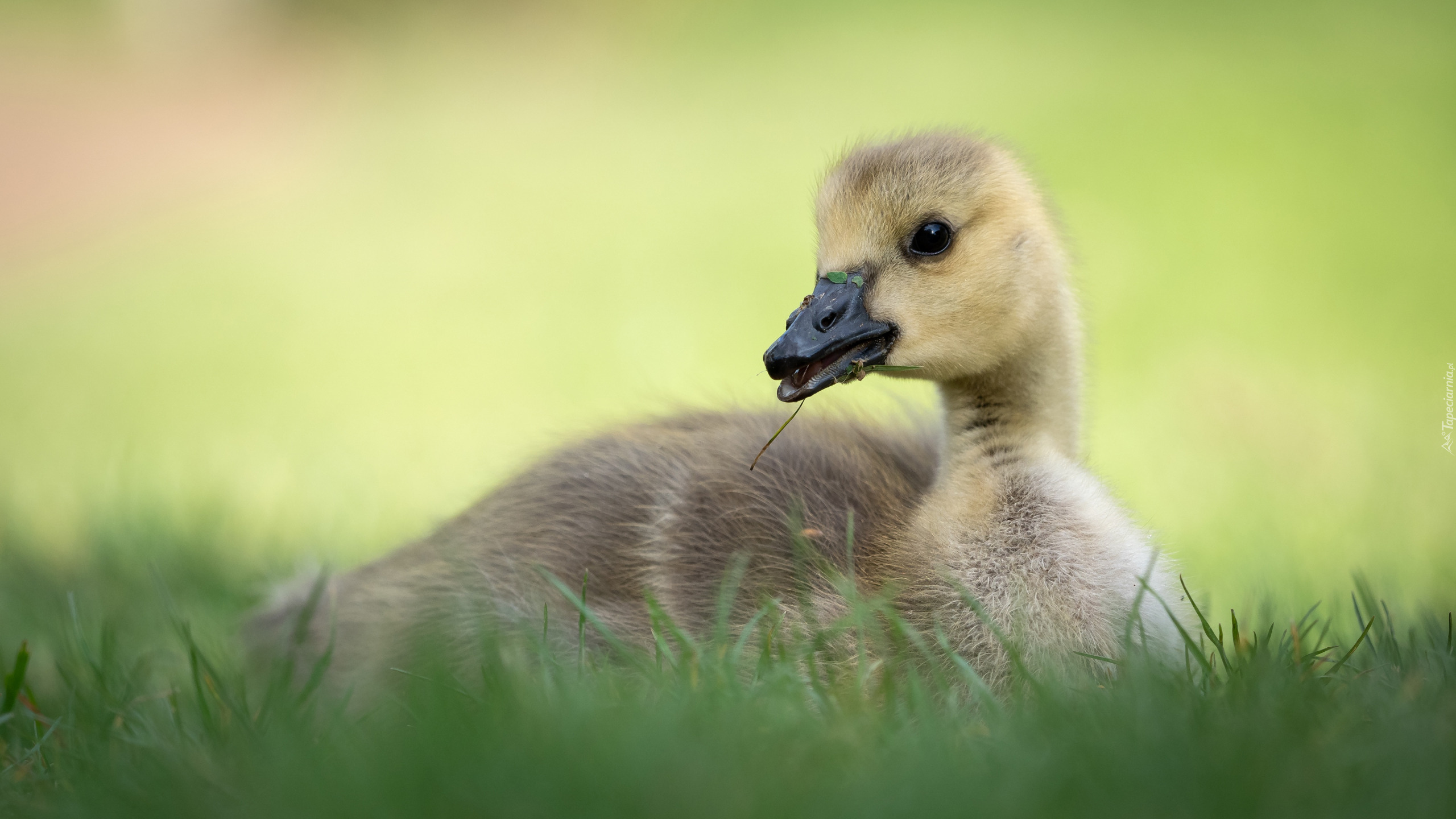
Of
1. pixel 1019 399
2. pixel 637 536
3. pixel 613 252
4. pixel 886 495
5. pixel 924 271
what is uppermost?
pixel 613 252

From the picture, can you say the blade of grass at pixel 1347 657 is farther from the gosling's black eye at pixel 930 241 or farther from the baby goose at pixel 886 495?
the gosling's black eye at pixel 930 241

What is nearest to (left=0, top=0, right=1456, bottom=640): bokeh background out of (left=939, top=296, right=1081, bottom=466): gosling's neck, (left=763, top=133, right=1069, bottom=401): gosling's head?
(left=939, top=296, right=1081, bottom=466): gosling's neck

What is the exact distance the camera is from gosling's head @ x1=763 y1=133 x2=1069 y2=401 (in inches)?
86.0

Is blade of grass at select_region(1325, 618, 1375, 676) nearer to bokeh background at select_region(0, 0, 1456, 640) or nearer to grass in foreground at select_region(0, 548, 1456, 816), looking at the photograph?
grass in foreground at select_region(0, 548, 1456, 816)

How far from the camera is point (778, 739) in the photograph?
4.90 ft

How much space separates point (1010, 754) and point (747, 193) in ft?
23.4

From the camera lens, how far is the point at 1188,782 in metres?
1.36

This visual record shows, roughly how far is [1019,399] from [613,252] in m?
5.60

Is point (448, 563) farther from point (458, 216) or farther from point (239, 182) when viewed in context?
point (239, 182)

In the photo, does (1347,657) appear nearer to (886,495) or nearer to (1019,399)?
(1019,399)

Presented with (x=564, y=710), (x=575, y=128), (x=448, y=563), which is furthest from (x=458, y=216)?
(x=564, y=710)

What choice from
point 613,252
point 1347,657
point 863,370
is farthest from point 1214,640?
point 613,252

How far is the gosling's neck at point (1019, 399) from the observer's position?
7.60 feet

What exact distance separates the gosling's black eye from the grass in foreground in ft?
2.31
